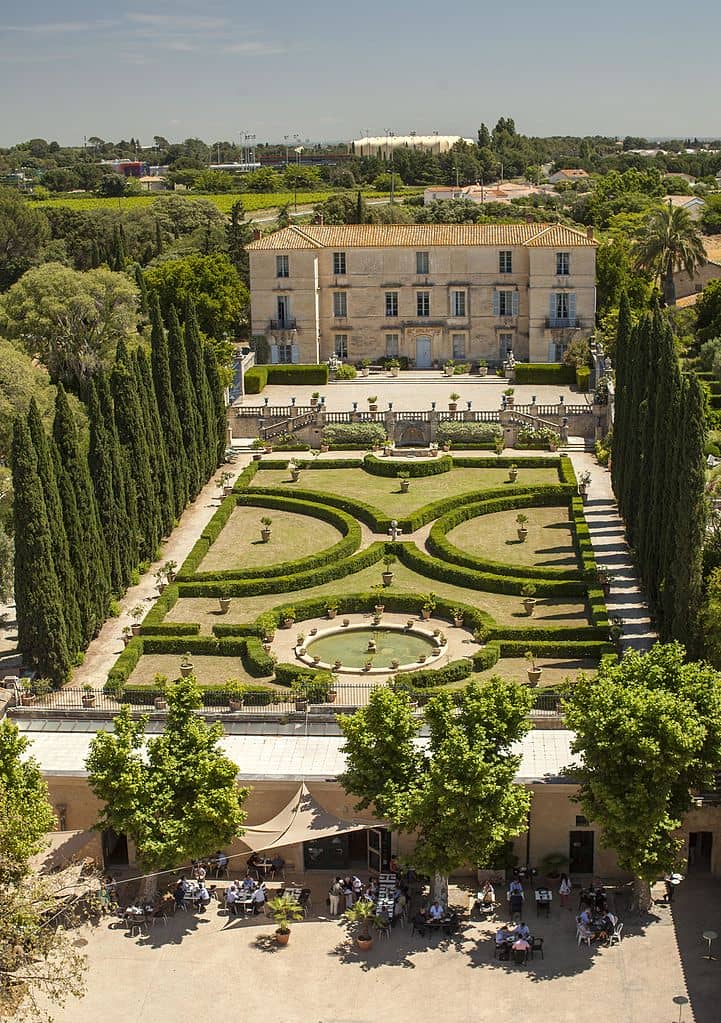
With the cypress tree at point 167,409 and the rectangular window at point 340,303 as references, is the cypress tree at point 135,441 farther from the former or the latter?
the rectangular window at point 340,303

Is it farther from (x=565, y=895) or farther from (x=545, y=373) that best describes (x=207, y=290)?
(x=565, y=895)

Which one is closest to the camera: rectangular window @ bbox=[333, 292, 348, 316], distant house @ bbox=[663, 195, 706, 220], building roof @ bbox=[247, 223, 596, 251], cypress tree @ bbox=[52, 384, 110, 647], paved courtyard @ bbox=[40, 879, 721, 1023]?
paved courtyard @ bbox=[40, 879, 721, 1023]

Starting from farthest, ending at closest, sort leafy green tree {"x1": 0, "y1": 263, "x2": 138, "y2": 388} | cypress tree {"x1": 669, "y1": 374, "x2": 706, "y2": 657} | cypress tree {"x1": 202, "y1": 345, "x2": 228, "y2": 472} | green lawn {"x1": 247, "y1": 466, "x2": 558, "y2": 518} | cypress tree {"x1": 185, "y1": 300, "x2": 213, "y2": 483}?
leafy green tree {"x1": 0, "y1": 263, "x2": 138, "y2": 388} → cypress tree {"x1": 202, "y1": 345, "x2": 228, "y2": 472} → cypress tree {"x1": 185, "y1": 300, "x2": 213, "y2": 483} → green lawn {"x1": 247, "y1": 466, "x2": 558, "y2": 518} → cypress tree {"x1": 669, "y1": 374, "x2": 706, "y2": 657}

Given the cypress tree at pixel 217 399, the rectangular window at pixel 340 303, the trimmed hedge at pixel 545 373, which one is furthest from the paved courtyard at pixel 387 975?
the rectangular window at pixel 340 303

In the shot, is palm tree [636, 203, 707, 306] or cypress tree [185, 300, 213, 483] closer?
cypress tree [185, 300, 213, 483]

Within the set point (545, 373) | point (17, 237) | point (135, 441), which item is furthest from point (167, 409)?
point (17, 237)

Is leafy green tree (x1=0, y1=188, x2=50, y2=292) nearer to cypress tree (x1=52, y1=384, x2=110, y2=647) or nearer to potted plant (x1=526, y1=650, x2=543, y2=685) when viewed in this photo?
cypress tree (x1=52, y1=384, x2=110, y2=647)

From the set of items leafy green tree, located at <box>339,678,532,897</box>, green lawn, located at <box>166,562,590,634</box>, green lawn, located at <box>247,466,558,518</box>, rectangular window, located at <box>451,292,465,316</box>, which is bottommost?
green lawn, located at <box>166,562,590,634</box>

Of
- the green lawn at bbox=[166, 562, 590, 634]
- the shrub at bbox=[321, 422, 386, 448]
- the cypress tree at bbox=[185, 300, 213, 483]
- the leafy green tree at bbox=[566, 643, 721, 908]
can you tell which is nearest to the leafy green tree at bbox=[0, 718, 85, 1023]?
the leafy green tree at bbox=[566, 643, 721, 908]
